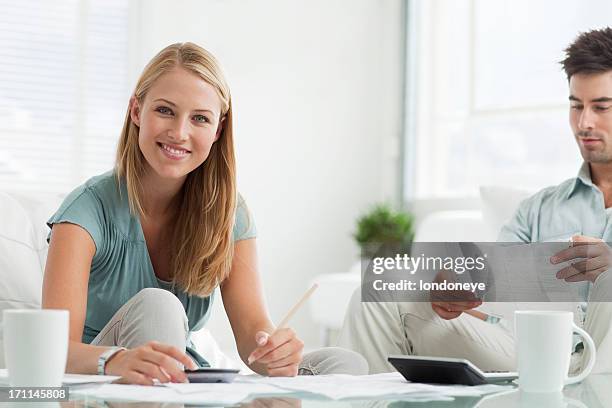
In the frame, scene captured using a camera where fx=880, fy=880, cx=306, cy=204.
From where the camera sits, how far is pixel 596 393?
4.05 ft

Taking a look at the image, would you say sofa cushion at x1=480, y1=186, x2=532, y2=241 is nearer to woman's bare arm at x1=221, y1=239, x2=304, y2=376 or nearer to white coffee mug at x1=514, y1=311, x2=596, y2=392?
woman's bare arm at x1=221, y1=239, x2=304, y2=376

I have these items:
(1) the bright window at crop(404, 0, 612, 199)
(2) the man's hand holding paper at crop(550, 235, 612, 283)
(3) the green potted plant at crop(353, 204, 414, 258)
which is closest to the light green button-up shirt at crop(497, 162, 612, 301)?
(2) the man's hand holding paper at crop(550, 235, 612, 283)

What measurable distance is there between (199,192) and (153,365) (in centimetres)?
71

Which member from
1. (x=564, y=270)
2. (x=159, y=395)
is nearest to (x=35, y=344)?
(x=159, y=395)

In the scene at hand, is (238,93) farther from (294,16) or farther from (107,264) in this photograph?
(107,264)

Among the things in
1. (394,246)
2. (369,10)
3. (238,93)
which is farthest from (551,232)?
(369,10)

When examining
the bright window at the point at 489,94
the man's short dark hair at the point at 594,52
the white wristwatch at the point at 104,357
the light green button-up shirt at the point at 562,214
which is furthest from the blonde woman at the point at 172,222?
the bright window at the point at 489,94

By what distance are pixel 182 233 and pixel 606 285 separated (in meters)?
0.85

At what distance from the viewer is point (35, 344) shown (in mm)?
1021

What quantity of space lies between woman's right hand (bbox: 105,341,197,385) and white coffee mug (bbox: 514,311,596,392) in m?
0.45

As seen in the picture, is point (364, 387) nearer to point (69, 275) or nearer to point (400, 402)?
point (400, 402)

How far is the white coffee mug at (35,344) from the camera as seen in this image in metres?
1.02

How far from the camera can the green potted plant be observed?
4.85m

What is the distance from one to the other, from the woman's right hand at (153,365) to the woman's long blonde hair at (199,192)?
51 cm
